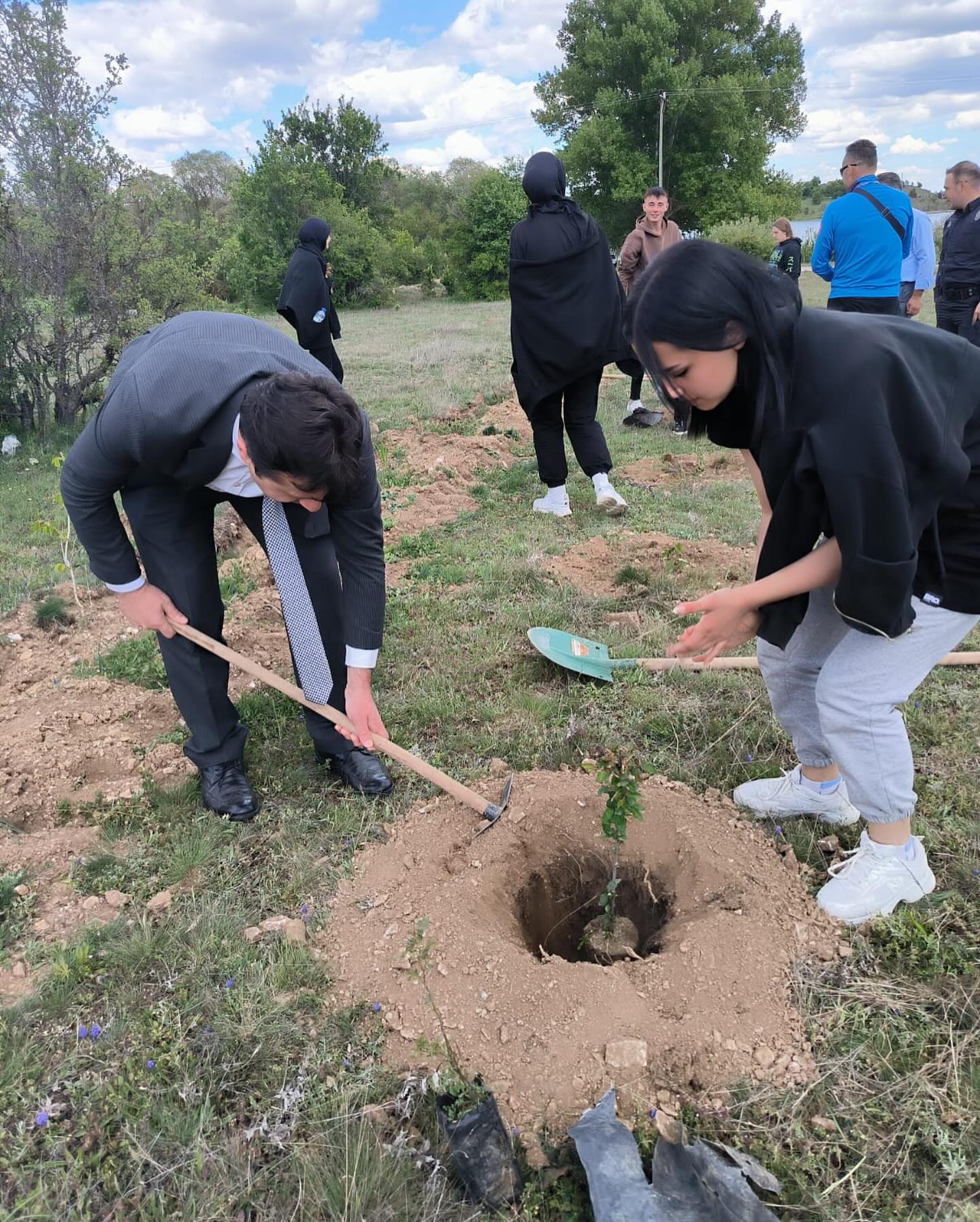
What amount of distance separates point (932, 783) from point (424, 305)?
89.0 ft

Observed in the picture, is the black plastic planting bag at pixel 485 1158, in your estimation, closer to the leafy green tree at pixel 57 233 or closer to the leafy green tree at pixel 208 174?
the leafy green tree at pixel 57 233

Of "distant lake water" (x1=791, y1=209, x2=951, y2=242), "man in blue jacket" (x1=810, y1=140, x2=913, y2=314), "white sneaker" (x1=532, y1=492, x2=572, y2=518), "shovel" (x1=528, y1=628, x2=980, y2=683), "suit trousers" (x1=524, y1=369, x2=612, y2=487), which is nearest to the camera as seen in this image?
"shovel" (x1=528, y1=628, x2=980, y2=683)

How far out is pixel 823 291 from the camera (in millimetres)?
19250

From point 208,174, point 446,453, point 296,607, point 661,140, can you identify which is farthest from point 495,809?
point 208,174

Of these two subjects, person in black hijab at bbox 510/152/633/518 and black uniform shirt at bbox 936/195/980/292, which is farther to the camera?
black uniform shirt at bbox 936/195/980/292

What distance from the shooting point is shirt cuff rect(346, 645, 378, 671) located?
8.38ft

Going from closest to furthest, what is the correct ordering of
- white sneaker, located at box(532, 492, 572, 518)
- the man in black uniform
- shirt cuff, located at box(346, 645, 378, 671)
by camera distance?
shirt cuff, located at box(346, 645, 378, 671)
white sneaker, located at box(532, 492, 572, 518)
the man in black uniform

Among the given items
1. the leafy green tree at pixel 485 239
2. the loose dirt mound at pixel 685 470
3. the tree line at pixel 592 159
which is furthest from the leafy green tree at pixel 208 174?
the loose dirt mound at pixel 685 470

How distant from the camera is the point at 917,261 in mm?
7215

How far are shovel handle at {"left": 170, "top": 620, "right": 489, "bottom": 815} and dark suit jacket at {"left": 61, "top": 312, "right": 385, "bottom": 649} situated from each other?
0.86 ft

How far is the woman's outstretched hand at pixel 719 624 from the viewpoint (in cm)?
200

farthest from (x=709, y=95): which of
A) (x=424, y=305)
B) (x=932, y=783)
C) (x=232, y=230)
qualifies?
(x=932, y=783)

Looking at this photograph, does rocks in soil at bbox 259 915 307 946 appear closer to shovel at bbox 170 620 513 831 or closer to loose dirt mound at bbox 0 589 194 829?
shovel at bbox 170 620 513 831

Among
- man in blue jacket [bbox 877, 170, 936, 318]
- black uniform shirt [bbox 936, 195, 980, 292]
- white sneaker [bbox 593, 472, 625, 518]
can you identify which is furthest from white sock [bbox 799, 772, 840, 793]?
man in blue jacket [bbox 877, 170, 936, 318]
